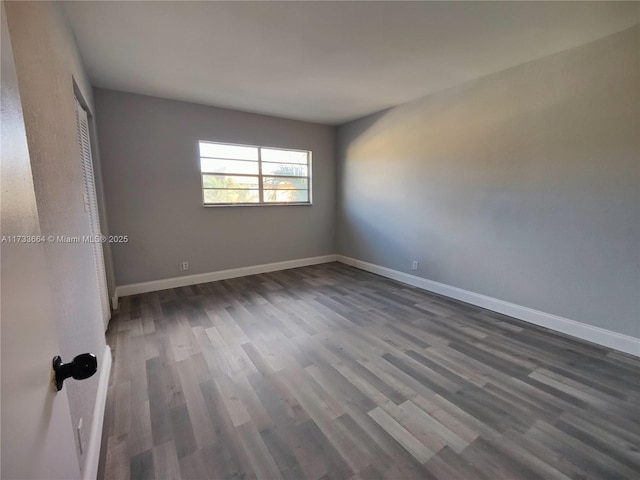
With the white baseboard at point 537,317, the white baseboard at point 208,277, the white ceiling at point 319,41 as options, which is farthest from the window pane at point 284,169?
the white baseboard at point 537,317

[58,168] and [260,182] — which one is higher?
[260,182]

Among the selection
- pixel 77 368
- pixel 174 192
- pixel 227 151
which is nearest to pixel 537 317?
pixel 77 368

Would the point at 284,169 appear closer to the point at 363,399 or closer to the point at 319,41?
the point at 319,41

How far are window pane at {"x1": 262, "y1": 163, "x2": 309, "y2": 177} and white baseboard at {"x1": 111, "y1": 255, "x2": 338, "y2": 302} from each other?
1.52 m

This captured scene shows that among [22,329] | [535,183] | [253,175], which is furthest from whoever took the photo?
[253,175]

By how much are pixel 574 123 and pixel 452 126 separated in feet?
3.79

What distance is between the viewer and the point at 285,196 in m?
4.88

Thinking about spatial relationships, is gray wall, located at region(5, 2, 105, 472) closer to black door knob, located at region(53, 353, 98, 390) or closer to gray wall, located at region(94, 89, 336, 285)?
black door knob, located at region(53, 353, 98, 390)

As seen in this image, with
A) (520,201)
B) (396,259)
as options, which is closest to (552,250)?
(520,201)

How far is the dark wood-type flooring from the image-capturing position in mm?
1387

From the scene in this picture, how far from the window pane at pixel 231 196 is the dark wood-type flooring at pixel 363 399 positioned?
1805 millimetres

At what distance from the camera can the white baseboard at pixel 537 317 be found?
234 centimetres

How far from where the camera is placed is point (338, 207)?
5.38 meters

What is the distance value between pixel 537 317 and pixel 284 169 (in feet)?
13.0
